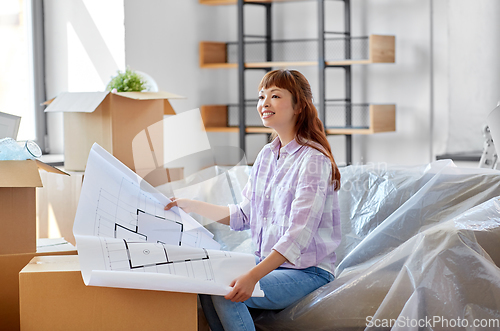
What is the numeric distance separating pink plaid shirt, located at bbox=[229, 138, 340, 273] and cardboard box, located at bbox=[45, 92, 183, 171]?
2.02 feet

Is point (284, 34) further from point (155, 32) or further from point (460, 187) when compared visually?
point (460, 187)

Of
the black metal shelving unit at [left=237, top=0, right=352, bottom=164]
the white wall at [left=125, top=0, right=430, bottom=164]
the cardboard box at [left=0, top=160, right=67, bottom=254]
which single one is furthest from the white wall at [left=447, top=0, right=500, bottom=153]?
the cardboard box at [left=0, top=160, right=67, bottom=254]

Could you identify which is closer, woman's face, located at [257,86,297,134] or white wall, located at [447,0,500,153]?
woman's face, located at [257,86,297,134]

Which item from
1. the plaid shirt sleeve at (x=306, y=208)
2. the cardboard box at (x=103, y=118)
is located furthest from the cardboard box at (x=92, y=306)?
the cardboard box at (x=103, y=118)

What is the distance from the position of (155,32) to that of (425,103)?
1605 mm

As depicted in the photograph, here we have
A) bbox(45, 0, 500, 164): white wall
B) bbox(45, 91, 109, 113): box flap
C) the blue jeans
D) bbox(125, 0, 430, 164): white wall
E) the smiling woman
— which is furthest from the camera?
bbox(125, 0, 430, 164): white wall

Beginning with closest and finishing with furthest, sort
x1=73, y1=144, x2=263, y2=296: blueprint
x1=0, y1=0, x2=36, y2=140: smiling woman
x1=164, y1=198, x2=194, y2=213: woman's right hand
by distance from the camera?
x1=73, y1=144, x2=263, y2=296: blueprint, x1=164, y1=198, x2=194, y2=213: woman's right hand, x1=0, y1=0, x2=36, y2=140: smiling woman

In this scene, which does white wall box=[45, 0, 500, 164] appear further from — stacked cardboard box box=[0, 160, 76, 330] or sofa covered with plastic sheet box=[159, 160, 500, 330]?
stacked cardboard box box=[0, 160, 76, 330]

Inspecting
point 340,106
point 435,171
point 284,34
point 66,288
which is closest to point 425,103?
point 340,106

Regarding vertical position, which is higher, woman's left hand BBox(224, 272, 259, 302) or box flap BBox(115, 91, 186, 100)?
box flap BBox(115, 91, 186, 100)

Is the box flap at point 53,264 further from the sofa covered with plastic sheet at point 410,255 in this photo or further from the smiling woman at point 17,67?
the smiling woman at point 17,67

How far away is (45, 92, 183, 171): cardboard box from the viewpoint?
1956mm

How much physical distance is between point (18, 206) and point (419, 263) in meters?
1.04

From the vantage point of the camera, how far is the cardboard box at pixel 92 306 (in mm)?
1177
